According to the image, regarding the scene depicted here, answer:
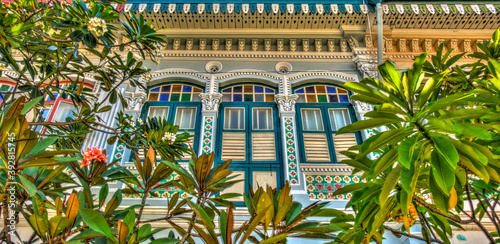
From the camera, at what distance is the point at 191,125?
4.70 meters

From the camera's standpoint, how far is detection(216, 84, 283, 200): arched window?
4.18 metres

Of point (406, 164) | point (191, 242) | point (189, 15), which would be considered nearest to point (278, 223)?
point (191, 242)

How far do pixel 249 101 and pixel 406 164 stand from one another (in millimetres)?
3951

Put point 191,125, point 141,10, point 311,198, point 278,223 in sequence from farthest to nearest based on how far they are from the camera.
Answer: point 141,10
point 191,125
point 311,198
point 278,223

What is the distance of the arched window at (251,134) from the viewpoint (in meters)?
4.18

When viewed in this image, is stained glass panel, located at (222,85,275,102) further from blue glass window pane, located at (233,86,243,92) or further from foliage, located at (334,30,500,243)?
foliage, located at (334,30,500,243)

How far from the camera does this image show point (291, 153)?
4.23 m

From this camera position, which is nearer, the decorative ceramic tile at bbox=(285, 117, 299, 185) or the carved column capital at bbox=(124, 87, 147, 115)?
the decorative ceramic tile at bbox=(285, 117, 299, 185)

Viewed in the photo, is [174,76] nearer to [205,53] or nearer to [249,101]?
[205,53]

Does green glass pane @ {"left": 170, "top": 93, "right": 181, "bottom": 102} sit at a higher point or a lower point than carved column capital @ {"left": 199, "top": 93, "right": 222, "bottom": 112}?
higher

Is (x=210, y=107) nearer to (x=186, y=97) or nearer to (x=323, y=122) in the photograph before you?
(x=186, y=97)

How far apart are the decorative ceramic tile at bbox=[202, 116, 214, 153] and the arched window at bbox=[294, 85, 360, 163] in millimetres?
1340

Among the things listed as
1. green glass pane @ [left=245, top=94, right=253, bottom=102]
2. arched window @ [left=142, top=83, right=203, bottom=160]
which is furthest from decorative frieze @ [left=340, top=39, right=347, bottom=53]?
arched window @ [left=142, top=83, right=203, bottom=160]

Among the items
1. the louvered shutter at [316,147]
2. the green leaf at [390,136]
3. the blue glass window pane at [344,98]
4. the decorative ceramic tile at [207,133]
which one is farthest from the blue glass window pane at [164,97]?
the green leaf at [390,136]
